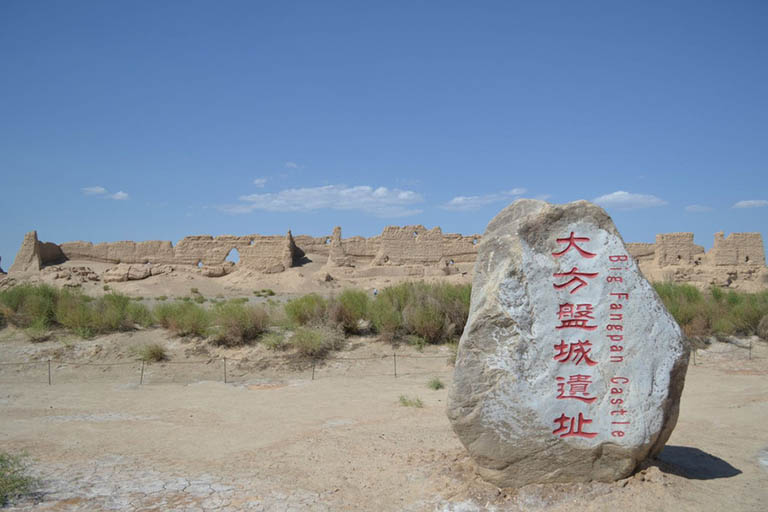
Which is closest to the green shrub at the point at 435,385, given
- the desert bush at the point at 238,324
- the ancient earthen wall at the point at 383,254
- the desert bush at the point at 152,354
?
the desert bush at the point at 238,324

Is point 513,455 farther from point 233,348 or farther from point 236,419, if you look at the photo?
point 233,348

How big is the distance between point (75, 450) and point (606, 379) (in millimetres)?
5746

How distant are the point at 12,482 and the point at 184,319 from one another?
8.37 metres

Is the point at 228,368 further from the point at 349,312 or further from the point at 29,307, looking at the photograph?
the point at 29,307

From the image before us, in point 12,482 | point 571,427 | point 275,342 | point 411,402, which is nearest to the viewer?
point 571,427

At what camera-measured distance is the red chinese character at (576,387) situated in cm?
432

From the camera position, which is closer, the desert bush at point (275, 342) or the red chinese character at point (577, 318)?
the red chinese character at point (577, 318)

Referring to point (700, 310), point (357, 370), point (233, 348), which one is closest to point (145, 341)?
point (233, 348)

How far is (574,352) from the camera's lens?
4363 mm

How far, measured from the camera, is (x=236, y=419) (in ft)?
26.5

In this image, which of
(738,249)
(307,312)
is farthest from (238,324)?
(738,249)

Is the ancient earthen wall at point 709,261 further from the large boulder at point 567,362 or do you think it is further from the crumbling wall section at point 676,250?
the large boulder at point 567,362

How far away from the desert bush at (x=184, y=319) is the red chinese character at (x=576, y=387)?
32.9 feet

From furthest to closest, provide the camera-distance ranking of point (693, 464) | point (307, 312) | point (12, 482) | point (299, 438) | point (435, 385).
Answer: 1. point (307, 312)
2. point (435, 385)
3. point (299, 438)
4. point (693, 464)
5. point (12, 482)
